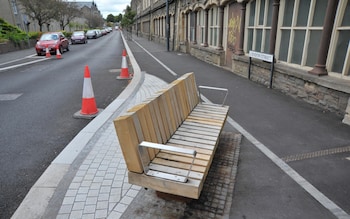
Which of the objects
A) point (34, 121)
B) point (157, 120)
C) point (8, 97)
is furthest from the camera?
point (8, 97)

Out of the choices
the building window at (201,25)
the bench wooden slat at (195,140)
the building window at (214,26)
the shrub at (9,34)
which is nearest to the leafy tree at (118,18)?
the shrub at (9,34)

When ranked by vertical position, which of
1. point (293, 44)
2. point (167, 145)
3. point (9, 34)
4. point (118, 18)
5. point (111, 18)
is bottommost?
point (167, 145)

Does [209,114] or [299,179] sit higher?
[209,114]

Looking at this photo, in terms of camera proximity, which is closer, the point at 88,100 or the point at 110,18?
the point at 88,100

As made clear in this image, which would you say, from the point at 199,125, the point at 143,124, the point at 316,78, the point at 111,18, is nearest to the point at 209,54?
the point at 316,78

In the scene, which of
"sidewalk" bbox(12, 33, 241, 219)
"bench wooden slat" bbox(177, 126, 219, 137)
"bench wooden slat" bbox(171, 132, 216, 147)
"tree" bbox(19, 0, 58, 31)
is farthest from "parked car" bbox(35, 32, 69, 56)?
"bench wooden slat" bbox(171, 132, 216, 147)

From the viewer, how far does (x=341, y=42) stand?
5887 mm

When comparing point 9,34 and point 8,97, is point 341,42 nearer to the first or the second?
point 8,97

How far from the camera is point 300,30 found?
7.17 meters

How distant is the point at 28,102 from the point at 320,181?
7.06 metres

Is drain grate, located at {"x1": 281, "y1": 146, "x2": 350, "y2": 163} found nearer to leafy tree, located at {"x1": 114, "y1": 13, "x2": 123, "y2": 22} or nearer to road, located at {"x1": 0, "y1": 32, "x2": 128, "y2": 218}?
road, located at {"x1": 0, "y1": 32, "x2": 128, "y2": 218}

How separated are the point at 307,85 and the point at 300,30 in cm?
173

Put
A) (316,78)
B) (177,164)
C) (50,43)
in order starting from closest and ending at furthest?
(177,164) → (316,78) → (50,43)

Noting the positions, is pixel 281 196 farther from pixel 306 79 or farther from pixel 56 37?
Answer: pixel 56 37
